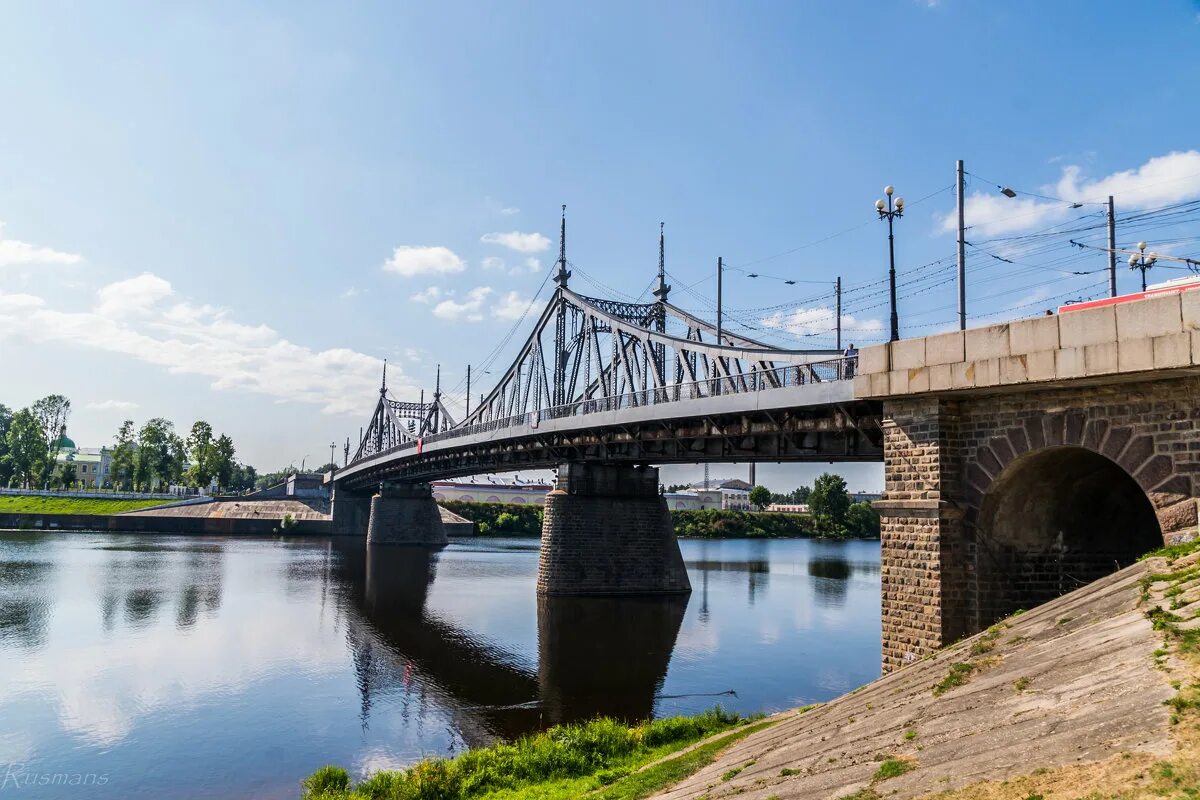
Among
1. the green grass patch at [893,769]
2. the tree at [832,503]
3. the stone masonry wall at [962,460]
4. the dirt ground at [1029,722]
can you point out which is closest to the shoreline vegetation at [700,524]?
the tree at [832,503]

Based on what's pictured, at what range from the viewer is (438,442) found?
193 feet

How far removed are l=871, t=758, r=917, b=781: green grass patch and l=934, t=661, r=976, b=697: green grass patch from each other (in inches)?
75.5

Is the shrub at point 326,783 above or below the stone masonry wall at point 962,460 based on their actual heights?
below

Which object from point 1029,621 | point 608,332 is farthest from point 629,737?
point 608,332

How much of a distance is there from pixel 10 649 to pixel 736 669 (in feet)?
77.2

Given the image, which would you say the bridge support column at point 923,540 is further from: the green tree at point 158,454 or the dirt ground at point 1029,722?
Answer: the green tree at point 158,454

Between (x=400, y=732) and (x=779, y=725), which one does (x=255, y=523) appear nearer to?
(x=400, y=732)

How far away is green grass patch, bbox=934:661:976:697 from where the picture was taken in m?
9.25

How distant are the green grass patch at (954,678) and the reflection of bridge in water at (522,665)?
36.1 feet

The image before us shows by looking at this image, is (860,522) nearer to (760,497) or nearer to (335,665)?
(760,497)

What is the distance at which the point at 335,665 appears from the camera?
25.5m

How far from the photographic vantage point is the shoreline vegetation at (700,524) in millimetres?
105750

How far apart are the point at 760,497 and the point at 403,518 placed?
7776 cm

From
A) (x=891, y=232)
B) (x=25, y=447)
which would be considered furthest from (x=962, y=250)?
(x=25, y=447)
